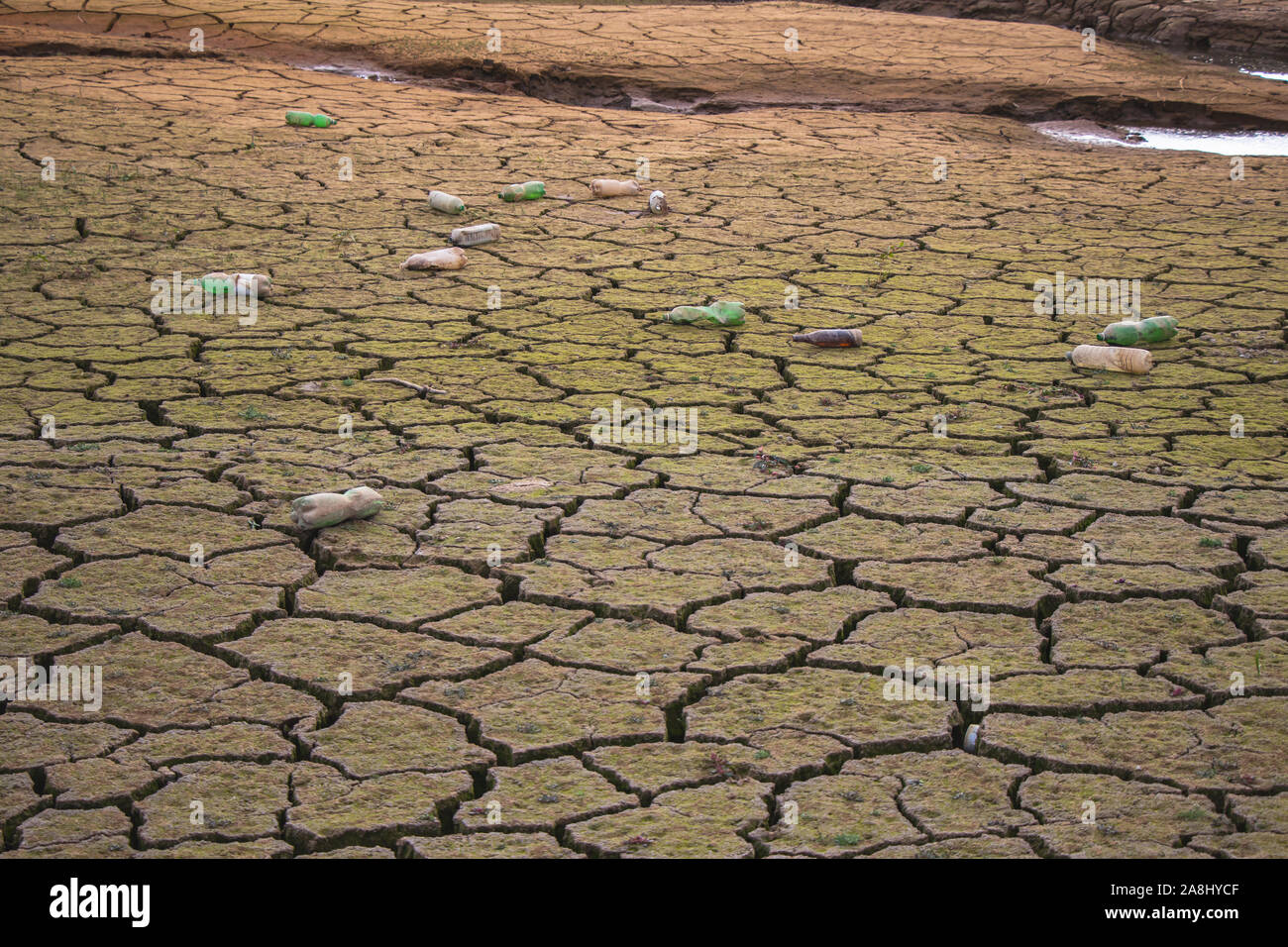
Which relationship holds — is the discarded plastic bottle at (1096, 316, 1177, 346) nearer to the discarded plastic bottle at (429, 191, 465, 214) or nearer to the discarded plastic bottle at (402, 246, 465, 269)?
the discarded plastic bottle at (402, 246, 465, 269)

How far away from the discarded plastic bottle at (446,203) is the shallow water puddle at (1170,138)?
5.05 m

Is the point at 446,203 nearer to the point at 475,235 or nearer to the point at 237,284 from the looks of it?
the point at 475,235

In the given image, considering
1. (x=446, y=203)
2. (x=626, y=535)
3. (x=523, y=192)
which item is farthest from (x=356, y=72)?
(x=626, y=535)

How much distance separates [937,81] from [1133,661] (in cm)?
880

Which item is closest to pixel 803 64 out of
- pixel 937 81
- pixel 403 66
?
pixel 937 81

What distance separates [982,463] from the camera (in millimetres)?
3945

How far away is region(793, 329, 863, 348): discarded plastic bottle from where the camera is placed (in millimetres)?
4949

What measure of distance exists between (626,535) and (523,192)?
12.7ft

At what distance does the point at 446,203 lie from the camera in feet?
21.6

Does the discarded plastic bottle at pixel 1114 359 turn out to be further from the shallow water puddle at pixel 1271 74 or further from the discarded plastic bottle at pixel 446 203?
the shallow water puddle at pixel 1271 74

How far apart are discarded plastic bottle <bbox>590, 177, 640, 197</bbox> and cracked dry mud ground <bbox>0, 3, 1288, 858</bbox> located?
97 millimetres

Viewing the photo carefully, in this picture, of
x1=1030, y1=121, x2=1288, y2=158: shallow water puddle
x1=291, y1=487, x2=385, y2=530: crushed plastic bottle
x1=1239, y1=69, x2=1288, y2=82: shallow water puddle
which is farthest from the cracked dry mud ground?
x1=1239, y1=69, x2=1288, y2=82: shallow water puddle
